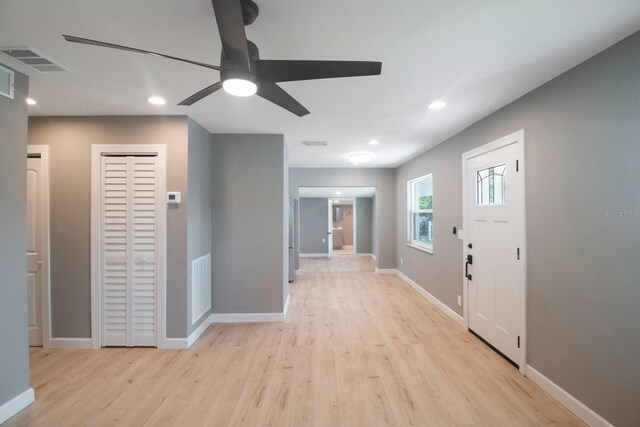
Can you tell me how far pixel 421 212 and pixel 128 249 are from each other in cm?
456

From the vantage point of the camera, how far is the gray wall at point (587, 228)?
1.64 metres

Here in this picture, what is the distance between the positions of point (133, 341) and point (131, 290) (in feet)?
1.79

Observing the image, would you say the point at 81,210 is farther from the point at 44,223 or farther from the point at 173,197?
the point at 173,197

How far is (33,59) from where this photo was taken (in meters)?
1.85

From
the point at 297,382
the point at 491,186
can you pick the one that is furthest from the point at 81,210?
the point at 491,186

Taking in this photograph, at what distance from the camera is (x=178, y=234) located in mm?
2898

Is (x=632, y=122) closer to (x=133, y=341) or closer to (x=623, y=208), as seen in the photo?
(x=623, y=208)

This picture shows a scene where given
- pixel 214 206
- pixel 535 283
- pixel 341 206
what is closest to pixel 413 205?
pixel 535 283

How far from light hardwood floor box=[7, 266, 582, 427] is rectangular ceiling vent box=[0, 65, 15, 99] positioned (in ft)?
7.48

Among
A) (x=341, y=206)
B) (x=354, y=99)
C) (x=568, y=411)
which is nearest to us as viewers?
(x=568, y=411)

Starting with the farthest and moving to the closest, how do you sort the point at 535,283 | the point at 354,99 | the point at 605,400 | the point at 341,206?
the point at 341,206 < the point at 354,99 < the point at 535,283 < the point at 605,400

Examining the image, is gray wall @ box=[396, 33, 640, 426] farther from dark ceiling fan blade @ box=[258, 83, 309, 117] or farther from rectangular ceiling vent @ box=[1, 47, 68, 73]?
rectangular ceiling vent @ box=[1, 47, 68, 73]

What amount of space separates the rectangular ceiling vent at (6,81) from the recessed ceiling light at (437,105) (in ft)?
10.8

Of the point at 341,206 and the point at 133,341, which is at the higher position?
the point at 341,206
